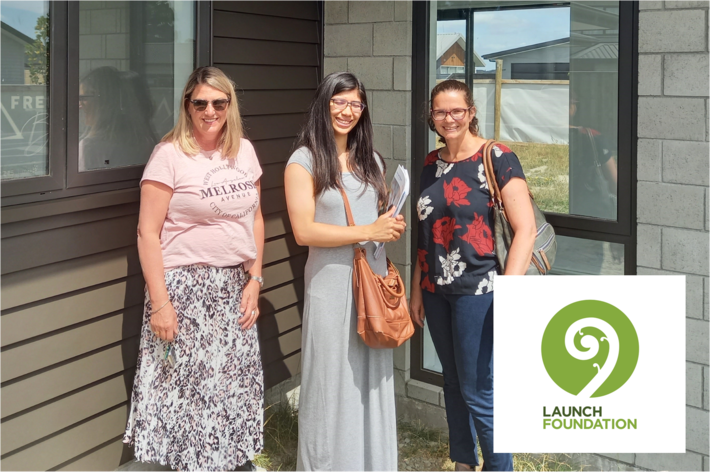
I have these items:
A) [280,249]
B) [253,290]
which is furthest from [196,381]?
[280,249]

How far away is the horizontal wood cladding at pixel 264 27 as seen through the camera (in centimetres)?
352

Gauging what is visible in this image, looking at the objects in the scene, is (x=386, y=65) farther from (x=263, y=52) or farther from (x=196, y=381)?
(x=196, y=381)

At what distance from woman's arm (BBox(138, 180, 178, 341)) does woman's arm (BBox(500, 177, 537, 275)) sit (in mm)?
1323

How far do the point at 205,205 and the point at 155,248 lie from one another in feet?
0.84

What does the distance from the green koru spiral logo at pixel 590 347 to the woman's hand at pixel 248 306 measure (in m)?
1.23

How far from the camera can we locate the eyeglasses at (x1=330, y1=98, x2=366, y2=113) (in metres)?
2.84

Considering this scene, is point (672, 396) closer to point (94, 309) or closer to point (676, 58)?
point (676, 58)

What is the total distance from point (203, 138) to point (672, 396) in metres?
2.23

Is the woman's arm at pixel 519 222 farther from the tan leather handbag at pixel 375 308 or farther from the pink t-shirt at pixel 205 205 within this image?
the pink t-shirt at pixel 205 205

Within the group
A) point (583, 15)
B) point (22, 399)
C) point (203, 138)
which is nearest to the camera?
point (22, 399)

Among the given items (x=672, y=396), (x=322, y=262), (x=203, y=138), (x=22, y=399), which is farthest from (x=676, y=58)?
(x=22, y=399)

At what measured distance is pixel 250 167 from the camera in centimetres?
308

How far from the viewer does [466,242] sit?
113 inches

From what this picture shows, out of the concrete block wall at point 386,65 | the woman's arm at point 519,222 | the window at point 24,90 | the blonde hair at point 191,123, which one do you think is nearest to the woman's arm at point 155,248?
the blonde hair at point 191,123
